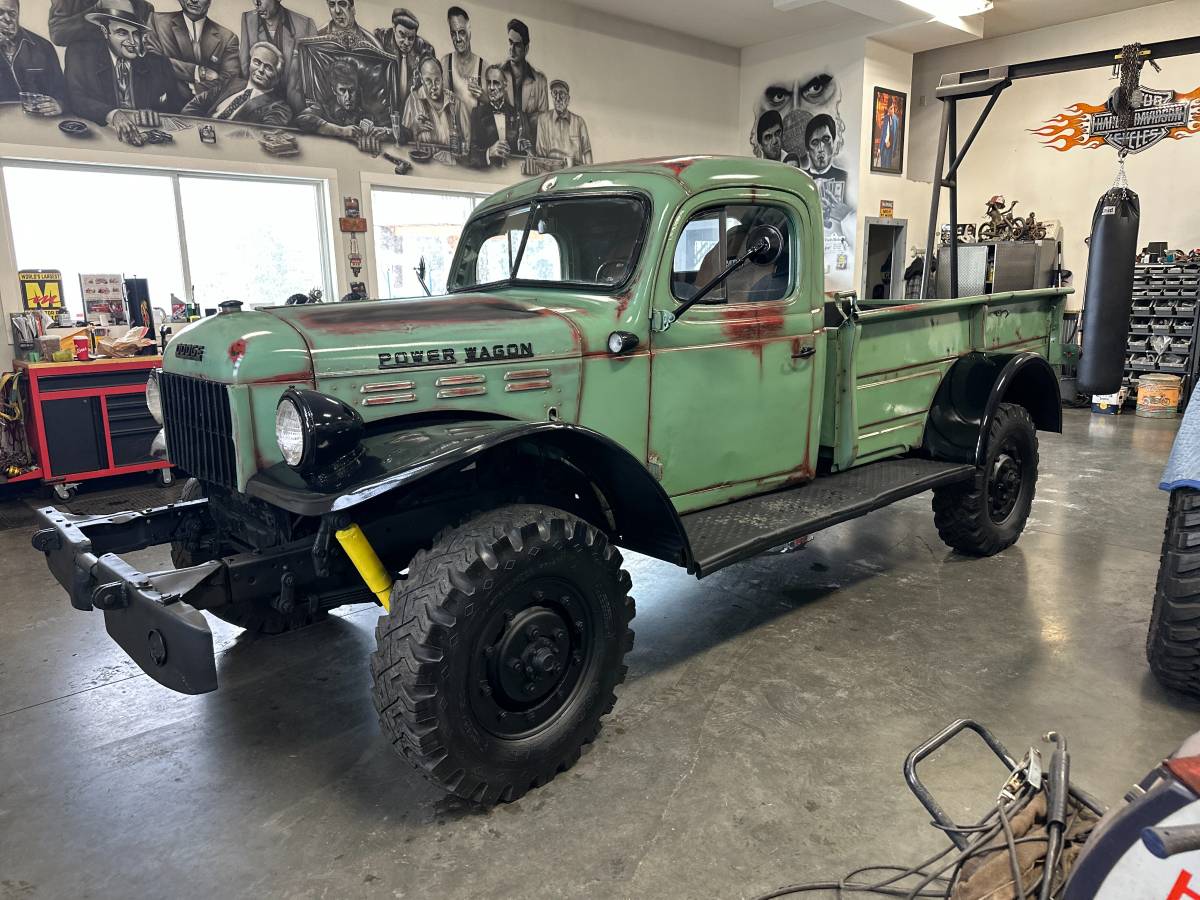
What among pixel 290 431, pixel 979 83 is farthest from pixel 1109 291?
pixel 290 431

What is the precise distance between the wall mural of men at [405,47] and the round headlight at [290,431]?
6.63 m

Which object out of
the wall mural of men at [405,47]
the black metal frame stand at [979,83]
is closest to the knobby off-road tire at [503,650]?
the black metal frame stand at [979,83]

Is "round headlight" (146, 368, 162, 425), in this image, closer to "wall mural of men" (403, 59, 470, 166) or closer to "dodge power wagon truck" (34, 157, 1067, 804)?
"dodge power wagon truck" (34, 157, 1067, 804)

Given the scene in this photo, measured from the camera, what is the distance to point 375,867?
2078 mm

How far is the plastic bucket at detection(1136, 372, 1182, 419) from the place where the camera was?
333 inches

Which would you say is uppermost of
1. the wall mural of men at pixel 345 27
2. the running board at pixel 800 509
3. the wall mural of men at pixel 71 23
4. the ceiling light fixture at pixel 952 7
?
the ceiling light fixture at pixel 952 7

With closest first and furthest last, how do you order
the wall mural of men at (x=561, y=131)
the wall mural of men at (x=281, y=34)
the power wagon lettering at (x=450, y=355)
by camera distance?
1. the power wagon lettering at (x=450, y=355)
2. the wall mural of men at (x=281, y=34)
3. the wall mural of men at (x=561, y=131)

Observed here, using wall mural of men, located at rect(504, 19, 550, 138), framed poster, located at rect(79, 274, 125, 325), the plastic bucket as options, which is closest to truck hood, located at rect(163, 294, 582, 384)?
framed poster, located at rect(79, 274, 125, 325)

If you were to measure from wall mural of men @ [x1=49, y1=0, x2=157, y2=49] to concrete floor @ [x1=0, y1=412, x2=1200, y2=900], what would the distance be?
4262 millimetres

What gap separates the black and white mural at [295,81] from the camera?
240 inches

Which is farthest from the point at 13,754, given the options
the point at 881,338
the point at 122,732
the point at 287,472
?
the point at 881,338

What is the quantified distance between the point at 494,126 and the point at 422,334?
679cm

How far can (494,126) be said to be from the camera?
28.3 feet

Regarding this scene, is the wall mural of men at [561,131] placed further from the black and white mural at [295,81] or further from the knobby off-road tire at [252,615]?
the knobby off-road tire at [252,615]
